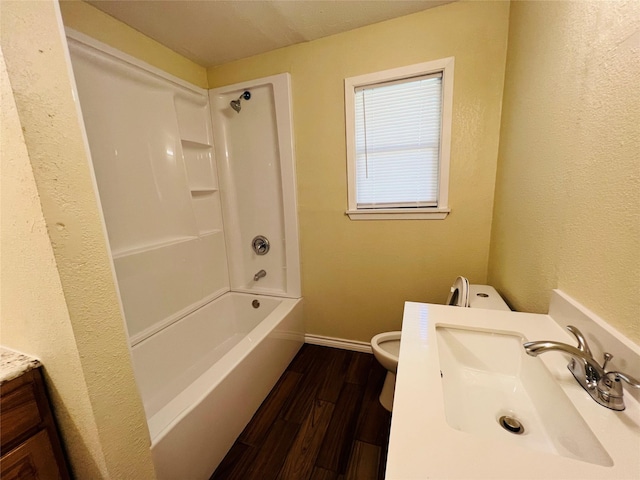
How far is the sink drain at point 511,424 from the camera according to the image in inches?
26.8

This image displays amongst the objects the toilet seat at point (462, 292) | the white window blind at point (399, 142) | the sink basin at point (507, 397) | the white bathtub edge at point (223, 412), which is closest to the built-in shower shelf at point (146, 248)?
the white bathtub edge at point (223, 412)

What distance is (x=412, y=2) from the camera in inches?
56.1

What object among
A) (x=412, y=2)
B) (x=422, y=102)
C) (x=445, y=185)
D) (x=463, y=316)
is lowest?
(x=463, y=316)

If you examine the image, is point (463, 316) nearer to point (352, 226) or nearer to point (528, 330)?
point (528, 330)

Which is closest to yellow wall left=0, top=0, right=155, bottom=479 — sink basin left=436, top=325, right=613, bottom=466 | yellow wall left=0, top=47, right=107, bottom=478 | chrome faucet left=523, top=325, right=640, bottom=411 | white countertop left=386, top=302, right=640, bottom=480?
yellow wall left=0, top=47, right=107, bottom=478

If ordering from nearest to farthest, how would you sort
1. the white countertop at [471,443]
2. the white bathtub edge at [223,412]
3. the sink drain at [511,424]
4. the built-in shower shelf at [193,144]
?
the white countertop at [471,443]
the sink drain at [511,424]
the white bathtub edge at [223,412]
the built-in shower shelf at [193,144]

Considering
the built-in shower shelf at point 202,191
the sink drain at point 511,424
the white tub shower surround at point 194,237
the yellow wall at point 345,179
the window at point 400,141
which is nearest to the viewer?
the sink drain at point 511,424

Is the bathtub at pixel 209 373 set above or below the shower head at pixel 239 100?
below

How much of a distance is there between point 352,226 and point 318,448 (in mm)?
1338

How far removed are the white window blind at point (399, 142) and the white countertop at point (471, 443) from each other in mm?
1227

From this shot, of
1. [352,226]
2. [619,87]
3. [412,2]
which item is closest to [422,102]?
[412,2]

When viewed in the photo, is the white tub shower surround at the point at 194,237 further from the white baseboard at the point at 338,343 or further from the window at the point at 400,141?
the window at the point at 400,141

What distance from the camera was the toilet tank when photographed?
116 centimetres

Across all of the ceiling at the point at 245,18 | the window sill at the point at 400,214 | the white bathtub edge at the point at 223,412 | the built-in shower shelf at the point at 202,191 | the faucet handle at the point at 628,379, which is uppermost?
the ceiling at the point at 245,18
